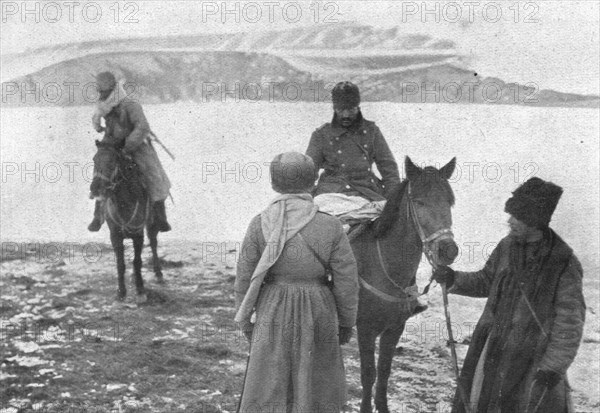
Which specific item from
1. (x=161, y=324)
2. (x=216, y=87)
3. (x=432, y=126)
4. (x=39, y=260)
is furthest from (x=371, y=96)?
(x=39, y=260)

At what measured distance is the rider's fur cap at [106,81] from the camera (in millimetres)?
6363

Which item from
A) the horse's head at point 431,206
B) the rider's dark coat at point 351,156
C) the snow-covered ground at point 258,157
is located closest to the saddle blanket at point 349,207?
the rider's dark coat at point 351,156

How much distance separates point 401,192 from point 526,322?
1342 mm

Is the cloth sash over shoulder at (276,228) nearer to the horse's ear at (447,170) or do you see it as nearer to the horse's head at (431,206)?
the horse's head at (431,206)

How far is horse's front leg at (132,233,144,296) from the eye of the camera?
6.73 m

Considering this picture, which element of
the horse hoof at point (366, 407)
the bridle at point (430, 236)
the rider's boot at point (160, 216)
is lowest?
the horse hoof at point (366, 407)

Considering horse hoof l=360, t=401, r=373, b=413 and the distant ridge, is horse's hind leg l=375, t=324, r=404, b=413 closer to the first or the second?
horse hoof l=360, t=401, r=373, b=413

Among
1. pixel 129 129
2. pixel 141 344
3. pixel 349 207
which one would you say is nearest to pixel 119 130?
pixel 129 129

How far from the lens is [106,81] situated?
639 centimetres

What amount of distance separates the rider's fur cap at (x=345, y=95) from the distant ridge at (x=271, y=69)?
1.36 meters

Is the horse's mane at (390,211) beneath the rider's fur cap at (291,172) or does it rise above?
beneath

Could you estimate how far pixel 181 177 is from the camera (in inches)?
295

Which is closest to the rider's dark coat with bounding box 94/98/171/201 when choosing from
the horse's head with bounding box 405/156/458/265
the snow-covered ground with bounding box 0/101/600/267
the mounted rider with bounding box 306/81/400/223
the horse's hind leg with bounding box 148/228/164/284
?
the snow-covered ground with bounding box 0/101/600/267

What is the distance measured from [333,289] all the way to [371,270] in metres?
1.16
